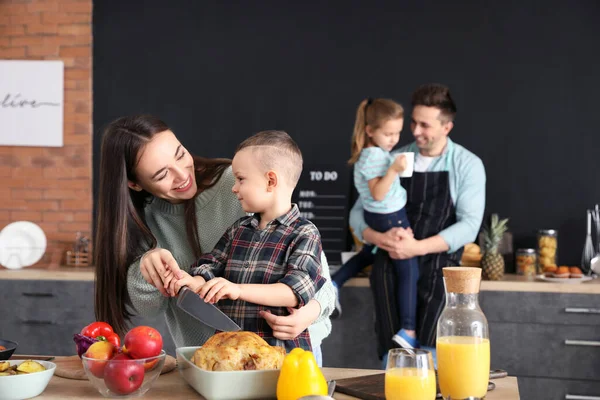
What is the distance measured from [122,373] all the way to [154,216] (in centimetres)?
86

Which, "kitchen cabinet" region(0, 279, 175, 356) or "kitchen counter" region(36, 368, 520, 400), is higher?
"kitchen counter" region(36, 368, 520, 400)

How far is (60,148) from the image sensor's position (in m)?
4.84

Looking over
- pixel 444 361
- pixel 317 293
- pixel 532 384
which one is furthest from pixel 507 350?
pixel 444 361

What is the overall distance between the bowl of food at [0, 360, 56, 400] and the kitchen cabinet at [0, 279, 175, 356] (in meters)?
2.70

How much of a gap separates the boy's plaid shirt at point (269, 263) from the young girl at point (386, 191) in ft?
5.53

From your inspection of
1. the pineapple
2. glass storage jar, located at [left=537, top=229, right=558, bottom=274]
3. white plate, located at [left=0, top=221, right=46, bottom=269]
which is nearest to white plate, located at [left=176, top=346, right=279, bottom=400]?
the pineapple

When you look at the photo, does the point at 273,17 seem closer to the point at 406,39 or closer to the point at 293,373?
the point at 406,39

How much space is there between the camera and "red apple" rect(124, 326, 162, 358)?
162 centimetres

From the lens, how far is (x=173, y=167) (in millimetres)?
2209

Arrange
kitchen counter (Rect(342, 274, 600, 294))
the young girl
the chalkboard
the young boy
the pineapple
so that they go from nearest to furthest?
the young boy → the young girl → kitchen counter (Rect(342, 274, 600, 294)) → the pineapple → the chalkboard

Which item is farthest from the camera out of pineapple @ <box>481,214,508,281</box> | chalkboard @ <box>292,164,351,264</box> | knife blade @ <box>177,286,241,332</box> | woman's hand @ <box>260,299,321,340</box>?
chalkboard @ <box>292,164,351,264</box>

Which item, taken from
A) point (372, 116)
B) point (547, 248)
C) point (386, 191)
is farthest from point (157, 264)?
point (547, 248)

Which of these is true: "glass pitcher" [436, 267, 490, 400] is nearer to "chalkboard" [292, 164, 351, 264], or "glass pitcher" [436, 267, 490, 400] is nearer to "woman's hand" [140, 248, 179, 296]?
"woman's hand" [140, 248, 179, 296]

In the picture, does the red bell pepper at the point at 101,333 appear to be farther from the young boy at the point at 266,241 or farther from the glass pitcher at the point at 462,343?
the glass pitcher at the point at 462,343
